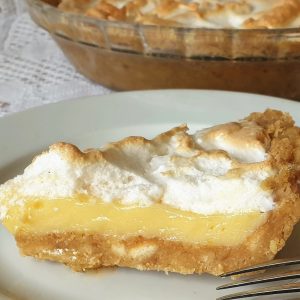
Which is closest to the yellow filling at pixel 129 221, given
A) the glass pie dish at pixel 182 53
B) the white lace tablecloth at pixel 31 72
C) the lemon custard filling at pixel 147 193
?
the lemon custard filling at pixel 147 193

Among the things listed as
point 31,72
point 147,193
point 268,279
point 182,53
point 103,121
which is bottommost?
point 268,279

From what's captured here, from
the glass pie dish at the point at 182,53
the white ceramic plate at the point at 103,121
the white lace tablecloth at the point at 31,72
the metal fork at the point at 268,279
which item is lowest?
the metal fork at the point at 268,279

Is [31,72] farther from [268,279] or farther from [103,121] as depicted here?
[268,279]

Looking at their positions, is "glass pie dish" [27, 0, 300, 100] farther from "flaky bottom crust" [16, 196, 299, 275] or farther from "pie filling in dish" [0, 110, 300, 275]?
"flaky bottom crust" [16, 196, 299, 275]

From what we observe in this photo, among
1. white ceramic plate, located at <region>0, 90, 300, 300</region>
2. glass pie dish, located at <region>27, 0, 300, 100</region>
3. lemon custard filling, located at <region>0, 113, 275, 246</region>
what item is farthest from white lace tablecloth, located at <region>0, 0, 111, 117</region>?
lemon custard filling, located at <region>0, 113, 275, 246</region>

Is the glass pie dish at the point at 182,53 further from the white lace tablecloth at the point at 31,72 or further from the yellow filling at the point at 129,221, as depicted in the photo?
the yellow filling at the point at 129,221

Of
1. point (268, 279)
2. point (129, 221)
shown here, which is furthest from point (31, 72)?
point (268, 279)

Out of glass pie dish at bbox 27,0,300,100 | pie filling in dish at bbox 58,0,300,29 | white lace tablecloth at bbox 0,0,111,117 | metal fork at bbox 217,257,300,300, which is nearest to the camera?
metal fork at bbox 217,257,300,300
